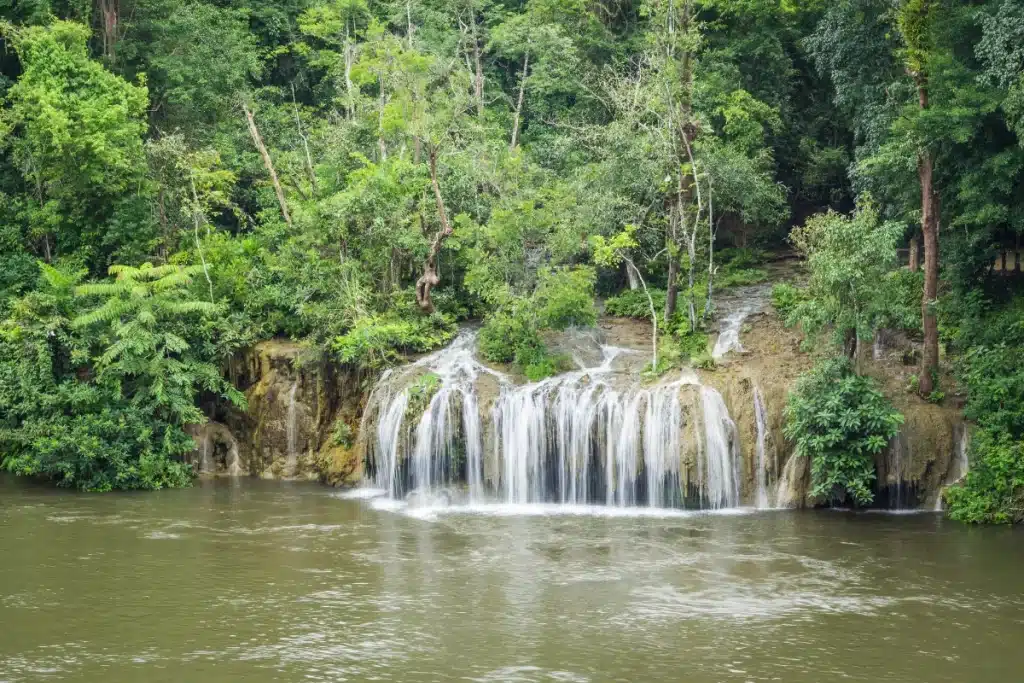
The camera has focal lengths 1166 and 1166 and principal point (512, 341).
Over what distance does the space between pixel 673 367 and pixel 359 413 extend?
7848mm

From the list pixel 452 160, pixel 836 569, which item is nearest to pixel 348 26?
A: pixel 452 160

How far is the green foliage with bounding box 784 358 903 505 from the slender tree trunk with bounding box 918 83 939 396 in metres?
1.88

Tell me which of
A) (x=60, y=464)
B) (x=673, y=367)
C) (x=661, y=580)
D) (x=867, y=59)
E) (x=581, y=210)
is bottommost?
(x=661, y=580)

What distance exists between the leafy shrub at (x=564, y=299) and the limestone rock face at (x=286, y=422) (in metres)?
5.09

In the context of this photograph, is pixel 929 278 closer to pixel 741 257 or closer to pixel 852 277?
pixel 852 277

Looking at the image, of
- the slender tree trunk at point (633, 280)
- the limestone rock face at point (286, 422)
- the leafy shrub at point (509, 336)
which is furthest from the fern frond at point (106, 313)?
the slender tree trunk at point (633, 280)

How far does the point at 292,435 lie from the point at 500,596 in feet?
40.7

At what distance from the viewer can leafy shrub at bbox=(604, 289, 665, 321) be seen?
30.6 metres

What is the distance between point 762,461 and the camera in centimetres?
2459

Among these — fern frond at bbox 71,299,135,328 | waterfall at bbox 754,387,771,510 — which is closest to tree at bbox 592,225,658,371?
waterfall at bbox 754,387,771,510

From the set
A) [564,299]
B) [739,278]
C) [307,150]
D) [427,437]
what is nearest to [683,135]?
[564,299]

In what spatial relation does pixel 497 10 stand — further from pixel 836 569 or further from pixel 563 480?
pixel 836 569

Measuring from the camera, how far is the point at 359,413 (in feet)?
94.7

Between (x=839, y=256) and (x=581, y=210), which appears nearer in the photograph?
(x=839, y=256)
